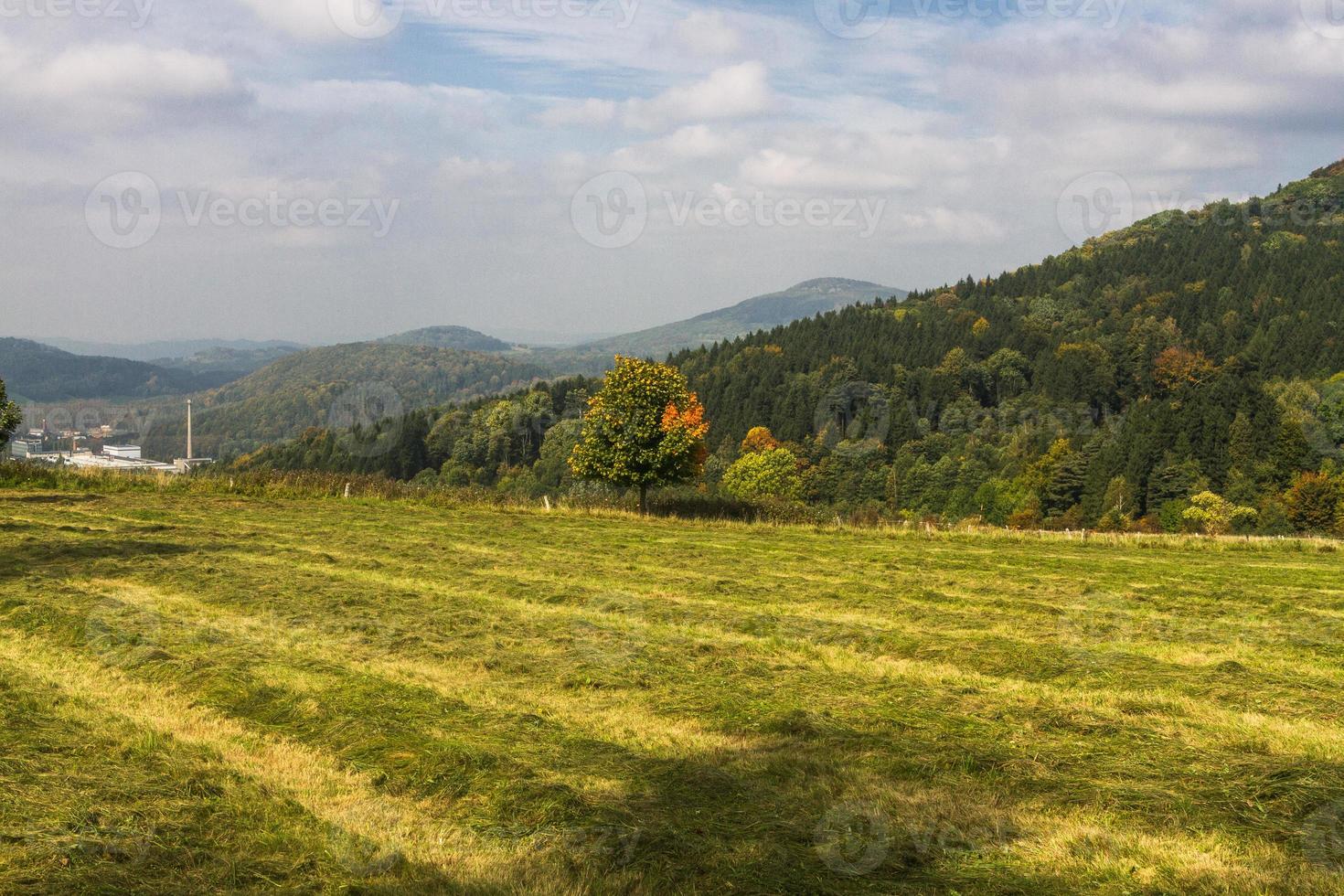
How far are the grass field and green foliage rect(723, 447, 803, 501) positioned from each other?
9982cm

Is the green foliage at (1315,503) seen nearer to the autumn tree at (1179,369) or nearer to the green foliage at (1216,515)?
the green foliage at (1216,515)

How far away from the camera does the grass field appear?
640 cm

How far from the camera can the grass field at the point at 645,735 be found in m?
6.40

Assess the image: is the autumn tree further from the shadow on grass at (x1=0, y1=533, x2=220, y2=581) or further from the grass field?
the shadow on grass at (x1=0, y1=533, x2=220, y2=581)

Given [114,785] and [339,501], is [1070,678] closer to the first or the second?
[114,785]

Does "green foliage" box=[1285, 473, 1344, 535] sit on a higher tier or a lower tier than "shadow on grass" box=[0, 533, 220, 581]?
lower

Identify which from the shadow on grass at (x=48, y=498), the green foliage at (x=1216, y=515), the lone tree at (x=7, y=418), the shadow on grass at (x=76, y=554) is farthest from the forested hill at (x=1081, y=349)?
the shadow on grass at (x=76, y=554)

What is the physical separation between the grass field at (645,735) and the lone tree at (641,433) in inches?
749

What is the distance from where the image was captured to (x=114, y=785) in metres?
7.37

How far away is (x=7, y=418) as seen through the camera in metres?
40.2

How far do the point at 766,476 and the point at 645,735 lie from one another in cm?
11092

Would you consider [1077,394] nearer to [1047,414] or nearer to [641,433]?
[1047,414]

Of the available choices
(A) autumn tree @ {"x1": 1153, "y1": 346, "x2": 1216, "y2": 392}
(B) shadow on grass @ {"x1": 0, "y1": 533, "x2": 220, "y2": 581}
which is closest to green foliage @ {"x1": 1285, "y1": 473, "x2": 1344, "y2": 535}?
(A) autumn tree @ {"x1": 1153, "y1": 346, "x2": 1216, "y2": 392}

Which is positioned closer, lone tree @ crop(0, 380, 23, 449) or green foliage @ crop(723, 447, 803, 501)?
lone tree @ crop(0, 380, 23, 449)
